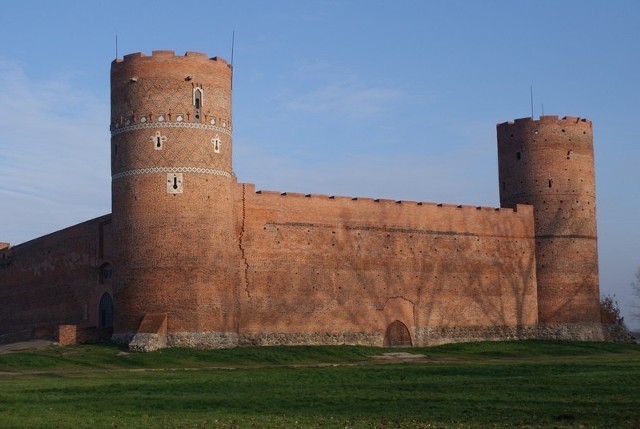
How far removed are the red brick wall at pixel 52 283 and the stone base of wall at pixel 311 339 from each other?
6.91 metres

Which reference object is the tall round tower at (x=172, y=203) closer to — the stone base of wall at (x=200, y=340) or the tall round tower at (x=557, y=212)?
the stone base of wall at (x=200, y=340)

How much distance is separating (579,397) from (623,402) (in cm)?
129

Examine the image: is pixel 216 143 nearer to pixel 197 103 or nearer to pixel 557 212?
pixel 197 103

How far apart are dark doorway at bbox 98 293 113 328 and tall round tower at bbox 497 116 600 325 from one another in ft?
70.4

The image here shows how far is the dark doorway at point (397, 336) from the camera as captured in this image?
48.6 metres

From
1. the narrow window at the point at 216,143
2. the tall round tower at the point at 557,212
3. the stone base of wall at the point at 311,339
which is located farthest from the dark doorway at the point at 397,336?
the narrow window at the point at 216,143

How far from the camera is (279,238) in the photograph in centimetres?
4547

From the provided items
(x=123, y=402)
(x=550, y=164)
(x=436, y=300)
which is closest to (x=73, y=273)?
(x=436, y=300)

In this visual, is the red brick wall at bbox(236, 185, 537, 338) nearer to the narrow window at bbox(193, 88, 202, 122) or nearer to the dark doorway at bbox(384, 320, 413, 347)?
the dark doorway at bbox(384, 320, 413, 347)

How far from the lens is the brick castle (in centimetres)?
4166

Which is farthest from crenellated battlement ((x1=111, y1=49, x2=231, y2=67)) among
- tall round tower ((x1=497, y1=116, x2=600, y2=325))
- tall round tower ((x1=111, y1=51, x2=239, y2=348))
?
tall round tower ((x1=497, y1=116, x2=600, y2=325))

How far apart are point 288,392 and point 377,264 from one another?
2348 centimetres

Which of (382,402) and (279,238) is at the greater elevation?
(279,238)

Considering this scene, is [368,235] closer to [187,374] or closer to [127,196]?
[127,196]
